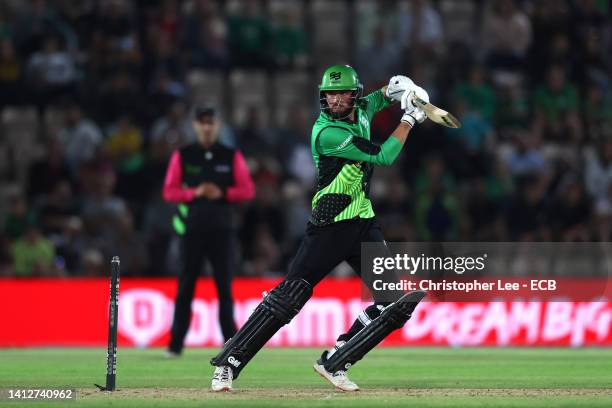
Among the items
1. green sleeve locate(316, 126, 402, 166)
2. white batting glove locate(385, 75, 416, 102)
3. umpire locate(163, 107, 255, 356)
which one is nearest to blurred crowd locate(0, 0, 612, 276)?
umpire locate(163, 107, 255, 356)

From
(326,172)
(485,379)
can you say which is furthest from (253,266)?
(326,172)

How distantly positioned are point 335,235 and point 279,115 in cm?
1168

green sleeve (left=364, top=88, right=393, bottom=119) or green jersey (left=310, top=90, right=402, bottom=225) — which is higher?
green sleeve (left=364, top=88, right=393, bottom=119)

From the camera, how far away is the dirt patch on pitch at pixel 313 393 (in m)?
9.73

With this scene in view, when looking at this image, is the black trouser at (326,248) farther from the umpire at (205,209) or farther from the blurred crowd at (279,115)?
the blurred crowd at (279,115)

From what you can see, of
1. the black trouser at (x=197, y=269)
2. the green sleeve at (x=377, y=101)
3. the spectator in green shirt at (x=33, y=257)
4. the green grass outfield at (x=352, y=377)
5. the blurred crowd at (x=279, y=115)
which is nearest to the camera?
the green grass outfield at (x=352, y=377)

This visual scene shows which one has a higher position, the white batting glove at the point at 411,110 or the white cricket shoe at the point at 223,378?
→ the white batting glove at the point at 411,110

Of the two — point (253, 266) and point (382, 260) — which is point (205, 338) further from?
point (382, 260)

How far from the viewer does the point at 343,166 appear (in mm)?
9945

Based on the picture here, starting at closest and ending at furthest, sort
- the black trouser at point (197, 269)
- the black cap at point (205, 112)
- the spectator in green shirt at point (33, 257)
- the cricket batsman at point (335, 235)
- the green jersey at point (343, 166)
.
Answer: the green jersey at point (343, 166)
the cricket batsman at point (335, 235)
the black trouser at point (197, 269)
the black cap at point (205, 112)
the spectator in green shirt at point (33, 257)

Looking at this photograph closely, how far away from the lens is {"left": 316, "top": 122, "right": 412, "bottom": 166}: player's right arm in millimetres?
9648

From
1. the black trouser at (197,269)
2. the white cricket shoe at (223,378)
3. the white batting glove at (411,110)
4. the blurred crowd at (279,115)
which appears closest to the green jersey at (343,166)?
the white batting glove at (411,110)

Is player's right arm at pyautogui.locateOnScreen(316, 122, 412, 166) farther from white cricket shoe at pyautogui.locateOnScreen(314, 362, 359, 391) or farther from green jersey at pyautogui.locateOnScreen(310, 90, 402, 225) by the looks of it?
white cricket shoe at pyautogui.locateOnScreen(314, 362, 359, 391)

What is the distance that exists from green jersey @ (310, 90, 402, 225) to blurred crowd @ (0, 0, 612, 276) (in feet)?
24.9
